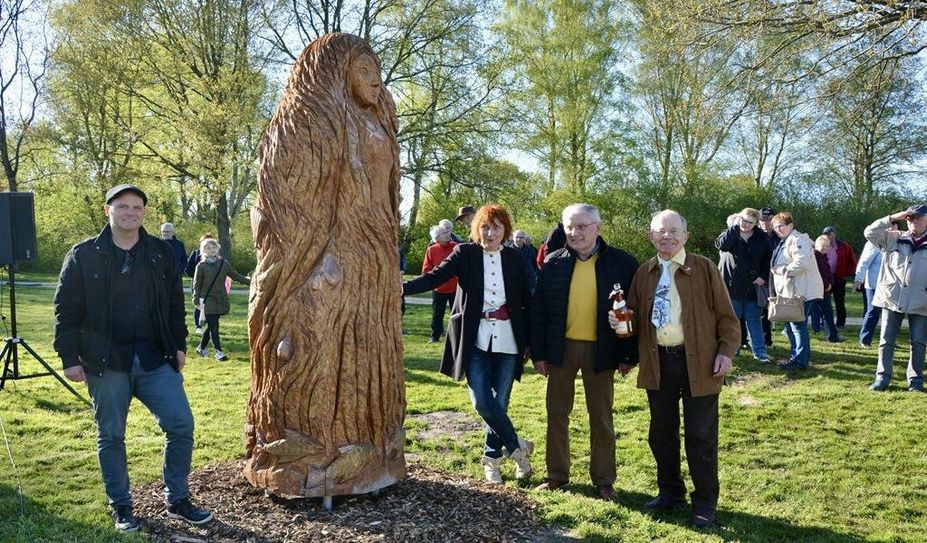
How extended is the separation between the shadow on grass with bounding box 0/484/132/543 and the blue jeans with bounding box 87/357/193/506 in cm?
21

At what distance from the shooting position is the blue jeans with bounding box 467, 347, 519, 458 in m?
4.88

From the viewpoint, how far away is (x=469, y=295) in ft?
16.0

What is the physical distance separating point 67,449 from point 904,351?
399 inches

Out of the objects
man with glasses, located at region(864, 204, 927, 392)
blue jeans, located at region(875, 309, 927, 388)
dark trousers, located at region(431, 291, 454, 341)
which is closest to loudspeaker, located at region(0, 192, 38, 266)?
dark trousers, located at region(431, 291, 454, 341)

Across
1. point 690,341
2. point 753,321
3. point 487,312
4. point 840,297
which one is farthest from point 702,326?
point 840,297

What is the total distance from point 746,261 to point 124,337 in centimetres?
722

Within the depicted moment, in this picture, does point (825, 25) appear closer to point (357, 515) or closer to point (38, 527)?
point (357, 515)

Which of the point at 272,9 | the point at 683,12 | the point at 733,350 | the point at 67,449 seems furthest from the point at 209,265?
the point at 272,9

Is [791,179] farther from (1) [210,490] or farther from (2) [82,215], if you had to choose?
(2) [82,215]

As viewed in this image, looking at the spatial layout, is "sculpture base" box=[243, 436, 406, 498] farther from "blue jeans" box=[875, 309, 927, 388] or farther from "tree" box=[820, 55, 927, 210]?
"tree" box=[820, 55, 927, 210]

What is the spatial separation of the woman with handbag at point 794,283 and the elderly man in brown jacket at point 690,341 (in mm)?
4590

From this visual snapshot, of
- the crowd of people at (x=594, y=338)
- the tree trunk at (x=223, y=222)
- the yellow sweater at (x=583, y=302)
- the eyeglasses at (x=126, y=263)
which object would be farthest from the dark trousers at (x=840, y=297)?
the tree trunk at (x=223, y=222)

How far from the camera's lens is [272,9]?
20234 mm

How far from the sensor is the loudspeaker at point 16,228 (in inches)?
280
